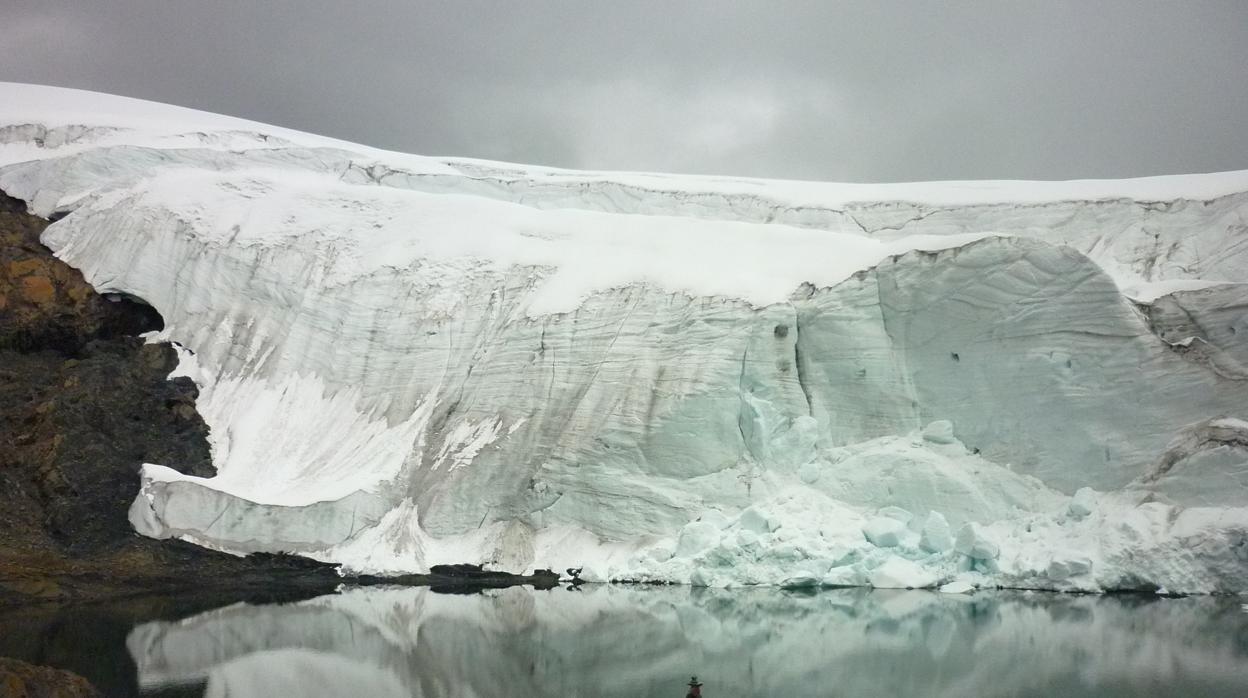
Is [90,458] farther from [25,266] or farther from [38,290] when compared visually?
[25,266]

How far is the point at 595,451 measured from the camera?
79.5 feet

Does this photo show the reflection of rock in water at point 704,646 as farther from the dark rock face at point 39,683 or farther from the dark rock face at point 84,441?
the dark rock face at point 84,441

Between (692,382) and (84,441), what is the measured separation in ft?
43.9

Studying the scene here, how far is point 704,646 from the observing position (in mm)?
14922

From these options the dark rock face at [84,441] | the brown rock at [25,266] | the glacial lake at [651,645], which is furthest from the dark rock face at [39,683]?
the brown rock at [25,266]

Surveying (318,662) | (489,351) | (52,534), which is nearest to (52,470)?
(52,534)

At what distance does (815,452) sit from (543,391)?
258 inches

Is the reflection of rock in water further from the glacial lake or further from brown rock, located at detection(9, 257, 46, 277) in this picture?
brown rock, located at detection(9, 257, 46, 277)

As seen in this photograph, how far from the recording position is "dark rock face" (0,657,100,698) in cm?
1112

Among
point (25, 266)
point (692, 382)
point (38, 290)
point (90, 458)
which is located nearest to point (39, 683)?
point (90, 458)

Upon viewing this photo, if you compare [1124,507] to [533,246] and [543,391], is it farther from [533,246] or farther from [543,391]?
[533,246]

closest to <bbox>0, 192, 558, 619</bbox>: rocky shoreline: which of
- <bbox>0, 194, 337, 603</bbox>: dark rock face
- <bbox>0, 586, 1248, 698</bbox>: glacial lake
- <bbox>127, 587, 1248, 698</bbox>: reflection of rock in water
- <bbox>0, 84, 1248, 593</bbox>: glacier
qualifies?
<bbox>0, 194, 337, 603</bbox>: dark rock face

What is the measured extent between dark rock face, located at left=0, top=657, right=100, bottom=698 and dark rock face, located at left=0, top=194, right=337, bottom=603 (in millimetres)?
8418

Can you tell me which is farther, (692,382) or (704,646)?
(692,382)
